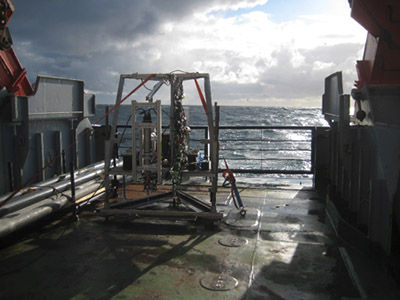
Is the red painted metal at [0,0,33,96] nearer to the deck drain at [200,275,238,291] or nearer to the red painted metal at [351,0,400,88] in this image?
Result: the deck drain at [200,275,238,291]

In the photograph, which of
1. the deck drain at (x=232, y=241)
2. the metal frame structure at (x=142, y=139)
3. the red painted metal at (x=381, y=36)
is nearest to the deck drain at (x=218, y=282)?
the deck drain at (x=232, y=241)

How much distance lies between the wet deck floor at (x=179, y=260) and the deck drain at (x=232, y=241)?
1cm

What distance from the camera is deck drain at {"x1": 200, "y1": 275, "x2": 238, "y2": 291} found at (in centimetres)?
404

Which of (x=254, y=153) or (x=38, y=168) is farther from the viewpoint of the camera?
(x=254, y=153)

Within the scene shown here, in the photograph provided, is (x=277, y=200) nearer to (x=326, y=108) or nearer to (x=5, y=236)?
(x=326, y=108)

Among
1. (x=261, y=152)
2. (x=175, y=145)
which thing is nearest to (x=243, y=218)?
(x=175, y=145)

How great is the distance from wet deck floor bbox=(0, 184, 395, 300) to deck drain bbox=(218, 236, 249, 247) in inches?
0.6

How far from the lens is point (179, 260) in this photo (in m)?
4.77

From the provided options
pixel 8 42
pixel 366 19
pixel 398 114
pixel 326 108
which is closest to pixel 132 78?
pixel 8 42

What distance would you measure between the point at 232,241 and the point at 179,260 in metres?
0.95

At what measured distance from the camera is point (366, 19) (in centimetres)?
489

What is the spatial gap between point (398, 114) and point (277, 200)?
3.39m

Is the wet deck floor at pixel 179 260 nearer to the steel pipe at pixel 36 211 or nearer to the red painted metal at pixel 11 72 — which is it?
the steel pipe at pixel 36 211

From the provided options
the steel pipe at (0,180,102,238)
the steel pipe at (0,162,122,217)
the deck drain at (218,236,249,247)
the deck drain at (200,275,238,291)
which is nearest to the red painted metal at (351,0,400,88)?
the deck drain at (218,236,249,247)
